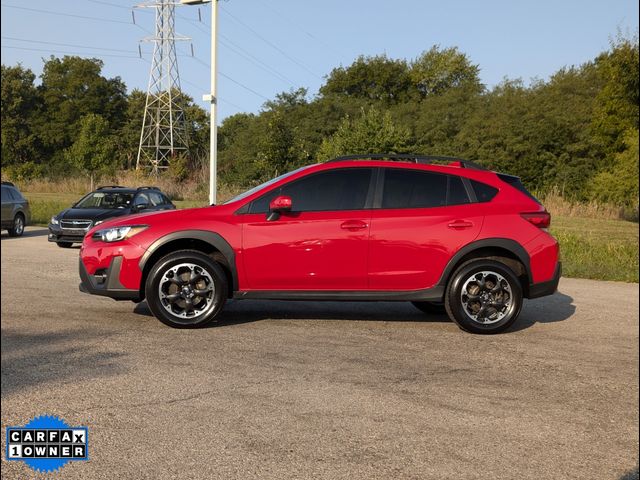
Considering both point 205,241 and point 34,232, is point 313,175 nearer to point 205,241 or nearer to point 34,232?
point 205,241

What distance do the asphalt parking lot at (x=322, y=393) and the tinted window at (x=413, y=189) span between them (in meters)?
1.38

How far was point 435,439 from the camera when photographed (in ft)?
12.8

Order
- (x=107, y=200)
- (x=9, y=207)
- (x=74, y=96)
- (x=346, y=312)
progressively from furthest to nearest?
(x=74, y=96)
(x=107, y=200)
(x=346, y=312)
(x=9, y=207)

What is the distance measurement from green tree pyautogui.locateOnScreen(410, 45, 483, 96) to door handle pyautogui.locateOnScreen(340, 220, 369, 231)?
7341 cm

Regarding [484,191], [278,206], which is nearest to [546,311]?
[484,191]

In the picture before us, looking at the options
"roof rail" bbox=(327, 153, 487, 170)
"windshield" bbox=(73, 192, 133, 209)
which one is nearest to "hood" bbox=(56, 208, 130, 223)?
"windshield" bbox=(73, 192, 133, 209)

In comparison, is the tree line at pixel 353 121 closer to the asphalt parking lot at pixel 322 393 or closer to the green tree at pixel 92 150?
the green tree at pixel 92 150

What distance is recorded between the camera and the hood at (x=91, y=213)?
58.0ft

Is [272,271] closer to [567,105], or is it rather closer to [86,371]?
[86,371]

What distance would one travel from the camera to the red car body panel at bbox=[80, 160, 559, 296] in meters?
7.20

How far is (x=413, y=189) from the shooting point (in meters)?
7.55

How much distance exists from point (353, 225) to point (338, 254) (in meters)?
0.34

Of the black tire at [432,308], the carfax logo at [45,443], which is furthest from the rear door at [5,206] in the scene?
the black tire at [432,308]

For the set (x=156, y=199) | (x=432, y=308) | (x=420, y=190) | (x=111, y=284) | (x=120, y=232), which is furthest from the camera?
(x=156, y=199)
